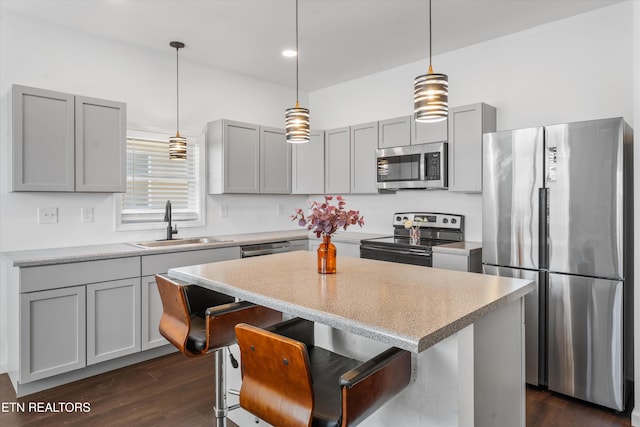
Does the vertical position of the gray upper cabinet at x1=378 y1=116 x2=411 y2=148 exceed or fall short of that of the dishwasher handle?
it exceeds it

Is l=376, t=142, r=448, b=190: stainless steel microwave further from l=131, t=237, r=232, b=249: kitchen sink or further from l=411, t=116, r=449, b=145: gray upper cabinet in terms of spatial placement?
l=131, t=237, r=232, b=249: kitchen sink

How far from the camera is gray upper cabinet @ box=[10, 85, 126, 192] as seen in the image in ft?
9.22

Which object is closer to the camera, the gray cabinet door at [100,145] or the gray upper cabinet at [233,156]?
the gray cabinet door at [100,145]

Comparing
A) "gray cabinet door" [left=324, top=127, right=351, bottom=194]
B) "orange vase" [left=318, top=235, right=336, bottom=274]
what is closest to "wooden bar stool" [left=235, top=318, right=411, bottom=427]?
"orange vase" [left=318, top=235, right=336, bottom=274]

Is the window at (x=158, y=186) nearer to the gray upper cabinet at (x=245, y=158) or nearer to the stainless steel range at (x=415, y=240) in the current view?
the gray upper cabinet at (x=245, y=158)

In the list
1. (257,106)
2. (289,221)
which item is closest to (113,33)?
(257,106)

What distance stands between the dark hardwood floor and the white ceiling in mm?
2766

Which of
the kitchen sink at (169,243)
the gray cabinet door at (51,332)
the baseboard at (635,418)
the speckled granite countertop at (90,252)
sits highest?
the kitchen sink at (169,243)

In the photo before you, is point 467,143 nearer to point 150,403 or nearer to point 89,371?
point 150,403

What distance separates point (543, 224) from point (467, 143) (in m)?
1.04

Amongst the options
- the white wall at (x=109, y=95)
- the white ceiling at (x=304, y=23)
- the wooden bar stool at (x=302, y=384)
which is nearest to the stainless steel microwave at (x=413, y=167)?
the white ceiling at (x=304, y=23)

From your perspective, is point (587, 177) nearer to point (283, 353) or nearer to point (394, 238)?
point (394, 238)

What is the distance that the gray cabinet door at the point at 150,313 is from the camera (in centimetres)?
321

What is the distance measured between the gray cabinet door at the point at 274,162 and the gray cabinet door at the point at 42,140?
1892 mm
